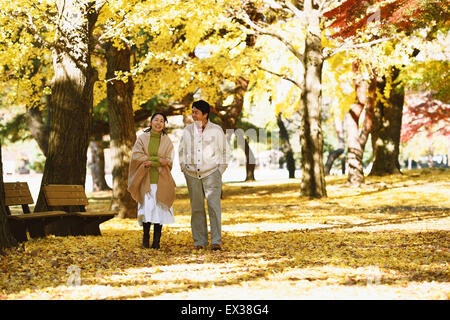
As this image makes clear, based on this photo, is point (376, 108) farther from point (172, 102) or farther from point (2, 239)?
point (2, 239)

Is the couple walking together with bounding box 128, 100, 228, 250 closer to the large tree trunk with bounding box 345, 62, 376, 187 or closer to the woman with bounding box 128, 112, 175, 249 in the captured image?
the woman with bounding box 128, 112, 175, 249

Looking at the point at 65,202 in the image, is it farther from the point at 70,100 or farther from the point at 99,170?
the point at 99,170

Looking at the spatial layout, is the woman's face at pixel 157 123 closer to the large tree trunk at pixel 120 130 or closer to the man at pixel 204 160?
the man at pixel 204 160

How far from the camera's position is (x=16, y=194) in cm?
870

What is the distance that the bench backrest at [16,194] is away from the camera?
852 cm

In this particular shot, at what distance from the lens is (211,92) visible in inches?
793

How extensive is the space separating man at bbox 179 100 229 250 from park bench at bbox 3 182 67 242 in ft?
7.07

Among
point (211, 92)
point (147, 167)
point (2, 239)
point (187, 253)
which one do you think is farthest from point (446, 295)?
point (211, 92)

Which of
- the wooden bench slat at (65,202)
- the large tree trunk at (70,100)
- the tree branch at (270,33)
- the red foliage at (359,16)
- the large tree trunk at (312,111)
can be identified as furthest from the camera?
the tree branch at (270,33)

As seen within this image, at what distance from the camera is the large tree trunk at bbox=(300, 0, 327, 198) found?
57.1ft

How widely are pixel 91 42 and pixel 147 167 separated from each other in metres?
3.69

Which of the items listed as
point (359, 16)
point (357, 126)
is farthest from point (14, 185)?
point (357, 126)

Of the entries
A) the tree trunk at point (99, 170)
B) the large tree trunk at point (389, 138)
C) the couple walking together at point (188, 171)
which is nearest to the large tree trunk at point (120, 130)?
the couple walking together at point (188, 171)

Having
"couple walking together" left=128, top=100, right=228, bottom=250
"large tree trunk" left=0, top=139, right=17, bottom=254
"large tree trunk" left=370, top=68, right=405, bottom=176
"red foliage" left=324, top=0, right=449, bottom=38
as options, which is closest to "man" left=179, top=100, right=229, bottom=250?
"couple walking together" left=128, top=100, right=228, bottom=250
